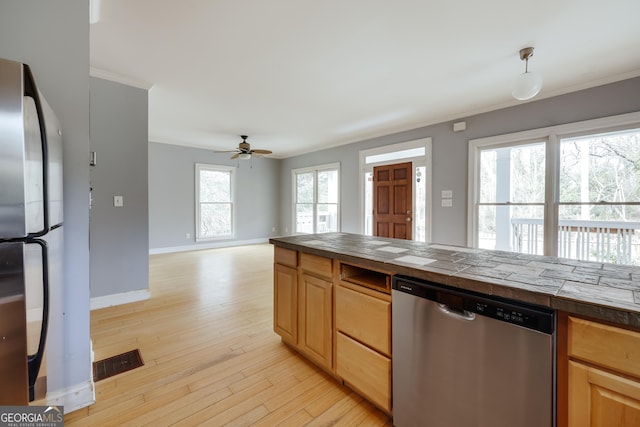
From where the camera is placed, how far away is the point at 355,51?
8.36 ft

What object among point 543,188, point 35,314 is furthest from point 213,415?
point 543,188

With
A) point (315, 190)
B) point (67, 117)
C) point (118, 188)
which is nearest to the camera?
Result: point (67, 117)

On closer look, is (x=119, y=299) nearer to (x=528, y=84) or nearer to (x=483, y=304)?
(x=483, y=304)

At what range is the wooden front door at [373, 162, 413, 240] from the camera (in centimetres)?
508

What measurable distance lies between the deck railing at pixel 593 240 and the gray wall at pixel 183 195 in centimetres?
626

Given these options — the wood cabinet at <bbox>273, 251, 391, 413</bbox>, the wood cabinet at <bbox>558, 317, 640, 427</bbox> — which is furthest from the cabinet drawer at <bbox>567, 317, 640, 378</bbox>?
the wood cabinet at <bbox>273, 251, 391, 413</bbox>

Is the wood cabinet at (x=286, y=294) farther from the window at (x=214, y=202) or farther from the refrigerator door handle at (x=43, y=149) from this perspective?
the window at (x=214, y=202)

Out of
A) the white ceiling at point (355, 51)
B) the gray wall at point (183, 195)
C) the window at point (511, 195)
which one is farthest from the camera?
the gray wall at point (183, 195)

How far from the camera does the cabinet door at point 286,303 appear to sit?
2088 mm

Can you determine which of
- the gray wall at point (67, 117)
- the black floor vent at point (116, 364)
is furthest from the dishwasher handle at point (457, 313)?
the black floor vent at point (116, 364)

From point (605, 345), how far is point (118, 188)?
4.05 metres

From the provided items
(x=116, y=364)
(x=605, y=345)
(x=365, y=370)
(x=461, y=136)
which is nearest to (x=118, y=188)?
(x=116, y=364)

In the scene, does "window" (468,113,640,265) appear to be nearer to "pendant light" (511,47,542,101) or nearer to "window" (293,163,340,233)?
"pendant light" (511,47,542,101)

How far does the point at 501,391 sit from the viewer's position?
1.05 meters
